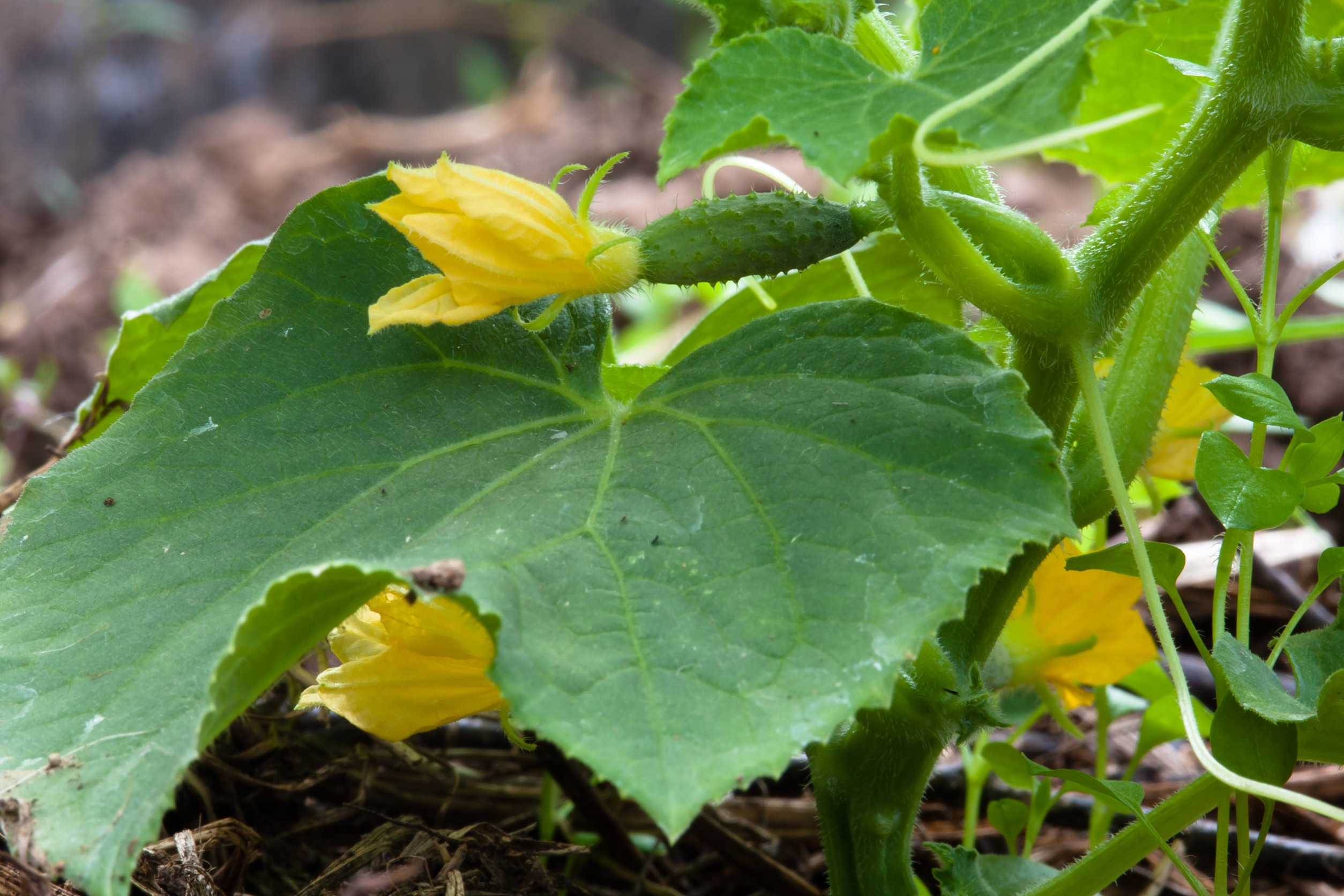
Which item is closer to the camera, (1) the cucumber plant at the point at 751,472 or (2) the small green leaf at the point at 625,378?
(1) the cucumber plant at the point at 751,472

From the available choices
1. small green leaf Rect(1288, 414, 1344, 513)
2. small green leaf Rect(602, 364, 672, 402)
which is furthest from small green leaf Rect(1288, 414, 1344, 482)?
small green leaf Rect(602, 364, 672, 402)

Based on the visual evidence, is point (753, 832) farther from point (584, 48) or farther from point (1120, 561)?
point (584, 48)

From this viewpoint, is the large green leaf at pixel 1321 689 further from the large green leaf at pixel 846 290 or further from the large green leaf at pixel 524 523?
the large green leaf at pixel 846 290

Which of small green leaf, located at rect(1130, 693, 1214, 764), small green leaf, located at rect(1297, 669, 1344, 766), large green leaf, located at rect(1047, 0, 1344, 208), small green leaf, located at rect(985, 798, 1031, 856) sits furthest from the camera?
large green leaf, located at rect(1047, 0, 1344, 208)

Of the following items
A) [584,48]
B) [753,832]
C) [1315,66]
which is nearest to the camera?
[1315,66]

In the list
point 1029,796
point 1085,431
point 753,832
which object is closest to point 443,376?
point 1085,431

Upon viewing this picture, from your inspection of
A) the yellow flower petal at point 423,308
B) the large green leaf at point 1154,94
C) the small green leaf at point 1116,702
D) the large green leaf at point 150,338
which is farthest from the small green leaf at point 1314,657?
the large green leaf at point 150,338

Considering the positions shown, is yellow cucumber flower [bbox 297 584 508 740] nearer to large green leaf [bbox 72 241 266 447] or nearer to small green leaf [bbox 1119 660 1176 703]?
large green leaf [bbox 72 241 266 447]
